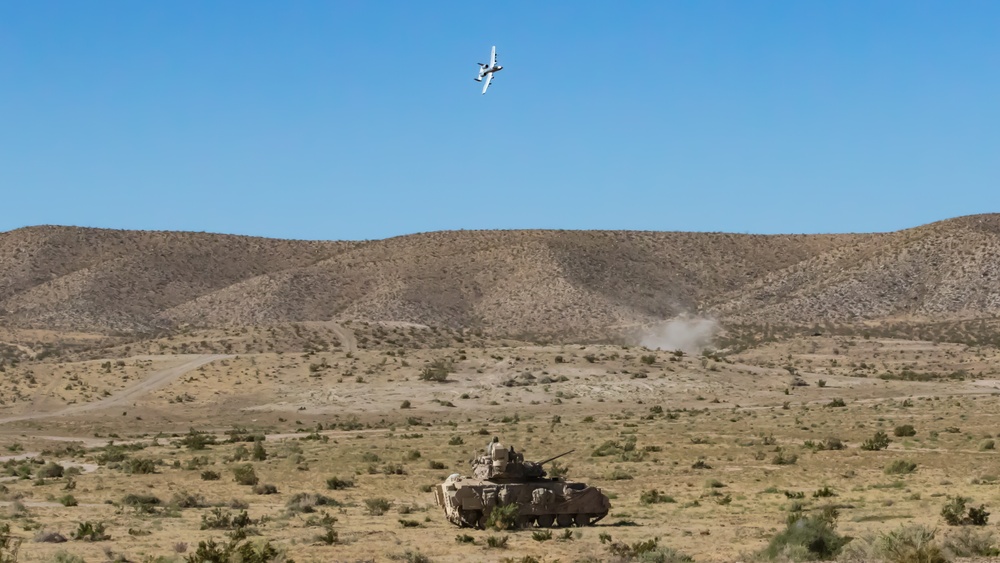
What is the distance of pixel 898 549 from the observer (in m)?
16.7

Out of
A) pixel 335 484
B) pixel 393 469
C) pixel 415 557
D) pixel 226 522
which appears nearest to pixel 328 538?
pixel 415 557

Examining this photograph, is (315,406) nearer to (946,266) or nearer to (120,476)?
(120,476)

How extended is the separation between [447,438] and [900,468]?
61.1 ft

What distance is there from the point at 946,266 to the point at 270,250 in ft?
233

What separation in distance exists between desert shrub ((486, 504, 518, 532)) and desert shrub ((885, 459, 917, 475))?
13.8 m

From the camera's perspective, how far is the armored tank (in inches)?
943

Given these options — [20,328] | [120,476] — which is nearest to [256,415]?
[120,476]

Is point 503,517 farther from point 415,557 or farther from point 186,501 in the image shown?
point 186,501

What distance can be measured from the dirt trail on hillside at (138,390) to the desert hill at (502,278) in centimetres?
3700

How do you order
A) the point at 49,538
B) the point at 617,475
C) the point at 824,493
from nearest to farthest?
the point at 49,538
the point at 824,493
the point at 617,475

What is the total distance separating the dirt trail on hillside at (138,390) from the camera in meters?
63.9

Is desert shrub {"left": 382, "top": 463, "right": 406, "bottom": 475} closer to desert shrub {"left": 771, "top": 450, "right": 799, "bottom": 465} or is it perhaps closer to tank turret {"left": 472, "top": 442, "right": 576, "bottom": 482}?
desert shrub {"left": 771, "top": 450, "right": 799, "bottom": 465}

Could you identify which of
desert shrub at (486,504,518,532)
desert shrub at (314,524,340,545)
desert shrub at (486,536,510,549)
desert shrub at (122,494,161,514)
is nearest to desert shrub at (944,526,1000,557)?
desert shrub at (486,536,510,549)

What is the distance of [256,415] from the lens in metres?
63.3
